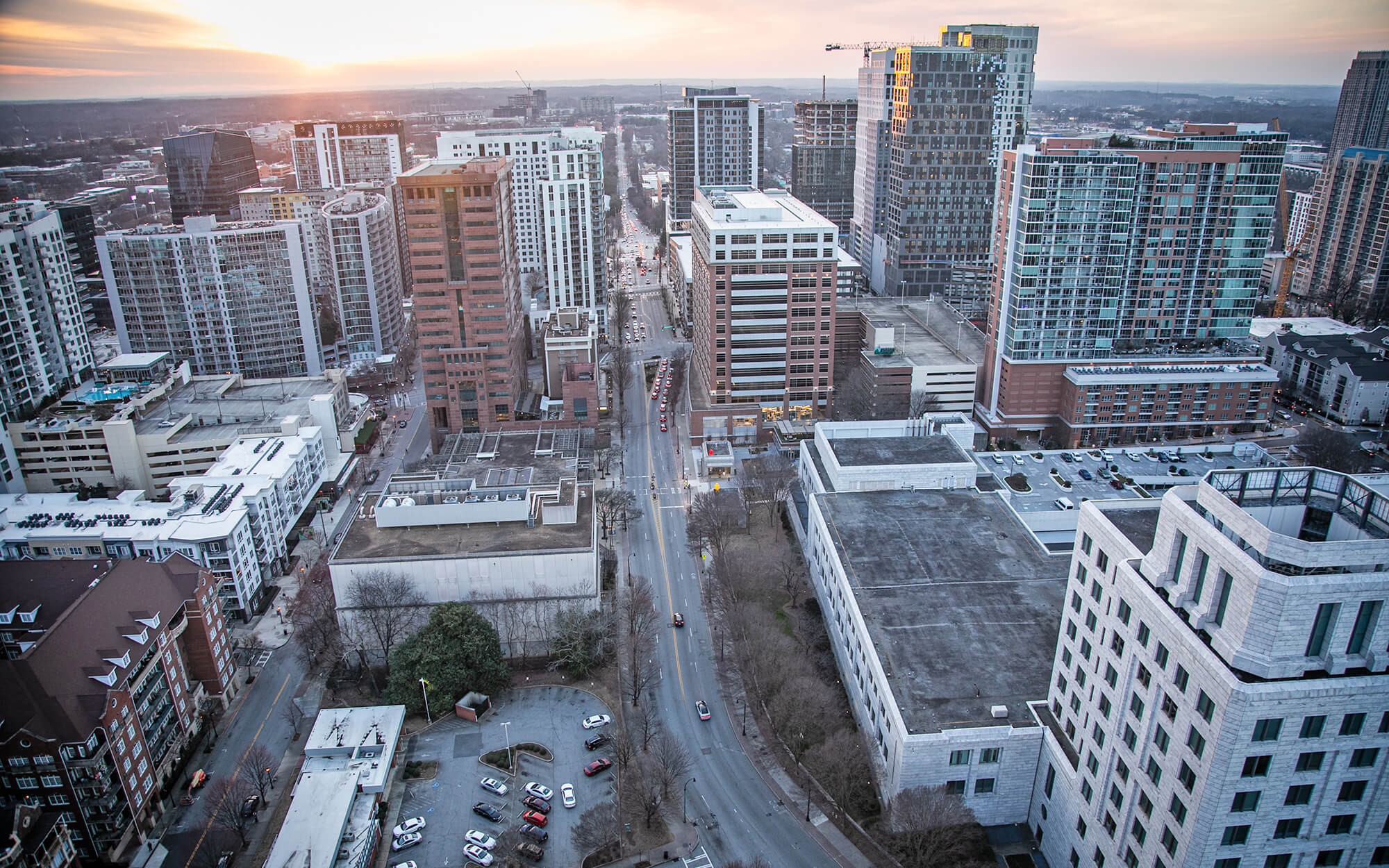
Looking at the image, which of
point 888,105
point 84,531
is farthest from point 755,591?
point 888,105

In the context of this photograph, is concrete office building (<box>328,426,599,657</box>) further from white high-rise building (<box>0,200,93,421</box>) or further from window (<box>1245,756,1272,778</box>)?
white high-rise building (<box>0,200,93,421</box>)

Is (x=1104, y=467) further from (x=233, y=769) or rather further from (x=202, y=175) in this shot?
(x=202, y=175)

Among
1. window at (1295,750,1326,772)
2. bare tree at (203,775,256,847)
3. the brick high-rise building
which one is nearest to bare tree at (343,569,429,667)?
bare tree at (203,775,256,847)

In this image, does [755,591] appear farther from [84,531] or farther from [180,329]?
[180,329]

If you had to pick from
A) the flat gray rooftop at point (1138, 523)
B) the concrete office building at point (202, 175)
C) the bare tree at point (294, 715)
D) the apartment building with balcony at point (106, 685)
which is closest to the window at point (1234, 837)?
the flat gray rooftop at point (1138, 523)

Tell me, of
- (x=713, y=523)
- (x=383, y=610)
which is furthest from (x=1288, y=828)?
(x=383, y=610)

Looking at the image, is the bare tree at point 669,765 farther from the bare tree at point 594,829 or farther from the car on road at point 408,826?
the car on road at point 408,826
